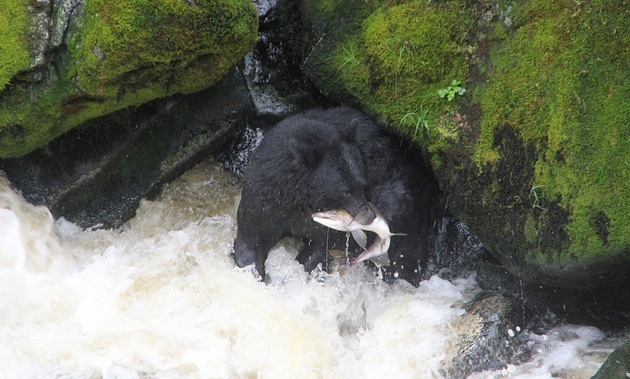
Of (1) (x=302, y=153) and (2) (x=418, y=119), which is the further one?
(2) (x=418, y=119)

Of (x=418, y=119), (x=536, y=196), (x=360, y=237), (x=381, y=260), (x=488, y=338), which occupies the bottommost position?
(x=488, y=338)

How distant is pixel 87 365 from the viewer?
17.9 feet

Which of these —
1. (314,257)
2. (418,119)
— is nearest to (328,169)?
(418,119)

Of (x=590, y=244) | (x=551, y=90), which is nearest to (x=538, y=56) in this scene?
(x=551, y=90)

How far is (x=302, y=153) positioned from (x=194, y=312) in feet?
5.43

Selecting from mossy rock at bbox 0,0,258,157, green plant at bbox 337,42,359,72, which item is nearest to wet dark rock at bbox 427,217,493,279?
green plant at bbox 337,42,359,72

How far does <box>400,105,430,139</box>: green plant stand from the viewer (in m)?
6.06

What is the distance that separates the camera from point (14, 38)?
222 inches

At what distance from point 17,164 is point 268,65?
2651mm

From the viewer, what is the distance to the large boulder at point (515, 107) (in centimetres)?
529

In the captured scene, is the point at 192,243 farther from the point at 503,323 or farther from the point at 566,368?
the point at 566,368

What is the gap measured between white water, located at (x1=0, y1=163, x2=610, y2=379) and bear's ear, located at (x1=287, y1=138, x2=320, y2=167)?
1223 millimetres

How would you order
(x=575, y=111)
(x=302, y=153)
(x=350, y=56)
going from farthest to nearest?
1. (x=350, y=56)
2. (x=302, y=153)
3. (x=575, y=111)

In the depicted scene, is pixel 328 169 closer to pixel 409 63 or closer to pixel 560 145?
pixel 409 63
